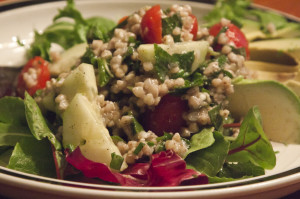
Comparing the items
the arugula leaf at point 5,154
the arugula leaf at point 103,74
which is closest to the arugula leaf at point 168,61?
the arugula leaf at point 103,74

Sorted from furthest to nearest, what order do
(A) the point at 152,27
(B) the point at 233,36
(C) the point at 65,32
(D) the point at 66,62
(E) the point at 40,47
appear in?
(C) the point at 65,32 < (E) the point at 40,47 < (D) the point at 66,62 < (B) the point at 233,36 < (A) the point at 152,27

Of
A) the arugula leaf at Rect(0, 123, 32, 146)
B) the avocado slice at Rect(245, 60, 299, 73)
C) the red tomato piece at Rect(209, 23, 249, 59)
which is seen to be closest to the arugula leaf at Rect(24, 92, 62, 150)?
the arugula leaf at Rect(0, 123, 32, 146)

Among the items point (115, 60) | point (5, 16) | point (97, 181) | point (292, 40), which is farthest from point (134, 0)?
point (97, 181)

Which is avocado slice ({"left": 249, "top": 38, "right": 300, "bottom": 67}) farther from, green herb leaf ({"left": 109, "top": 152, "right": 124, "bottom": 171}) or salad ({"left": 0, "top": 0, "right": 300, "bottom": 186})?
green herb leaf ({"left": 109, "top": 152, "right": 124, "bottom": 171})

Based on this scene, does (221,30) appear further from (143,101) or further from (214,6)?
(214,6)

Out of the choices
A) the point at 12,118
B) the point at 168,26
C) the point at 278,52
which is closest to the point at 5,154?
the point at 12,118

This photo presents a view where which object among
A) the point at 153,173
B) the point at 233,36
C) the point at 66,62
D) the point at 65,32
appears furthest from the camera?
the point at 65,32

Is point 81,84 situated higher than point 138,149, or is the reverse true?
point 81,84

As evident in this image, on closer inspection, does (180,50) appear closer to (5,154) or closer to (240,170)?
(240,170)
